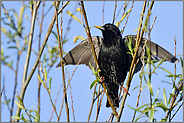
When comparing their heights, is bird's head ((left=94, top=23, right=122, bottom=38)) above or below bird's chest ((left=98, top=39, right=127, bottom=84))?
above

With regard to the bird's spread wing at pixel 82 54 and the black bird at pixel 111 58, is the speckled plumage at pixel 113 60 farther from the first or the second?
the bird's spread wing at pixel 82 54

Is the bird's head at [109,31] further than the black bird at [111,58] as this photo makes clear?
Yes

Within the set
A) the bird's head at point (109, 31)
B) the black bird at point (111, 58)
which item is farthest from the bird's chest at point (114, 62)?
the bird's head at point (109, 31)

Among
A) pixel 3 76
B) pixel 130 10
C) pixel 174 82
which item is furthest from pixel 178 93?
pixel 3 76

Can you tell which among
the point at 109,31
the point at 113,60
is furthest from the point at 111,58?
the point at 109,31

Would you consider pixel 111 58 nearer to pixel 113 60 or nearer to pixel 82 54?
pixel 113 60

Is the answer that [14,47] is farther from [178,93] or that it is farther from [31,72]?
[178,93]

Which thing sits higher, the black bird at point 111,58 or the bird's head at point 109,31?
the bird's head at point 109,31

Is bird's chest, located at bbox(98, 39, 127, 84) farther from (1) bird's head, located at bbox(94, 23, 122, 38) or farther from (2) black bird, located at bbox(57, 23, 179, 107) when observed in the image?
(1) bird's head, located at bbox(94, 23, 122, 38)

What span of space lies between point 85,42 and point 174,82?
195 cm

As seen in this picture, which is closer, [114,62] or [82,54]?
[114,62]

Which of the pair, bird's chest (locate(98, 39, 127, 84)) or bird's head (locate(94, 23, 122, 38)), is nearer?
bird's chest (locate(98, 39, 127, 84))

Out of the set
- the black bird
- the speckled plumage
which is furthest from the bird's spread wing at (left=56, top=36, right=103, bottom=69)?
the speckled plumage

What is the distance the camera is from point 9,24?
2.84 metres
